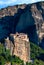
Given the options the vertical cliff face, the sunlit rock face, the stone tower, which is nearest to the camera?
the vertical cliff face

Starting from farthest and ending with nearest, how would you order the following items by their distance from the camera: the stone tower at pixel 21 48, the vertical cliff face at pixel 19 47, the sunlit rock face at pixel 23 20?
the sunlit rock face at pixel 23 20, the stone tower at pixel 21 48, the vertical cliff face at pixel 19 47

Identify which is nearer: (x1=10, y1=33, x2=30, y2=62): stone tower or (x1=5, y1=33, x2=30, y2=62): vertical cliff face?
(x1=5, y1=33, x2=30, y2=62): vertical cliff face

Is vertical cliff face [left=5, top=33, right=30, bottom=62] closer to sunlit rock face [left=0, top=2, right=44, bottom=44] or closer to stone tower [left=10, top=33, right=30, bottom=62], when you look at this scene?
stone tower [left=10, top=33, right=30, bottom=62]

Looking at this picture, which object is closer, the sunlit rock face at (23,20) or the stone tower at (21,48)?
the stone tower at (21,48)

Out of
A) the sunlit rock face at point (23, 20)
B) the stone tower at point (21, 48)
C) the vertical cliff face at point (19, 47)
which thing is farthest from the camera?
the sunlit rock face at point (23, 20)

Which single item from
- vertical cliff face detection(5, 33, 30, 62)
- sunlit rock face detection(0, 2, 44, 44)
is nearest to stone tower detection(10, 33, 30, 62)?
vertical cliff face detection(5, 33, 30, 62)

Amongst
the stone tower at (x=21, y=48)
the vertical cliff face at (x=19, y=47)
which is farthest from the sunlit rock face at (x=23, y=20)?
the vertical cliff face at (x=19, y=47)

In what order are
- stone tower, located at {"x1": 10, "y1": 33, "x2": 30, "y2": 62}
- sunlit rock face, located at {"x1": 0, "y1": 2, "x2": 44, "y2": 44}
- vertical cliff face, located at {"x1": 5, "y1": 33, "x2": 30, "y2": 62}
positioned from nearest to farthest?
vertical cliff face, located at {"x1": 5, "y1": 33, "x2": 30, "y2": 62}
stone tower, located at {"x1": 10, "y1": 33, "x2": 30, "y2": 62}
sunlit rock face, located at {"x1": 0, "y1": 2, "x2": 44, "y2": 44}

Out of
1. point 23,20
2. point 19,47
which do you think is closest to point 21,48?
point 19,47

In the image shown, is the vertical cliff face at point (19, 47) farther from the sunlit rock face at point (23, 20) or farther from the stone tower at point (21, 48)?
the sunlit rock face at point (23, 20)
